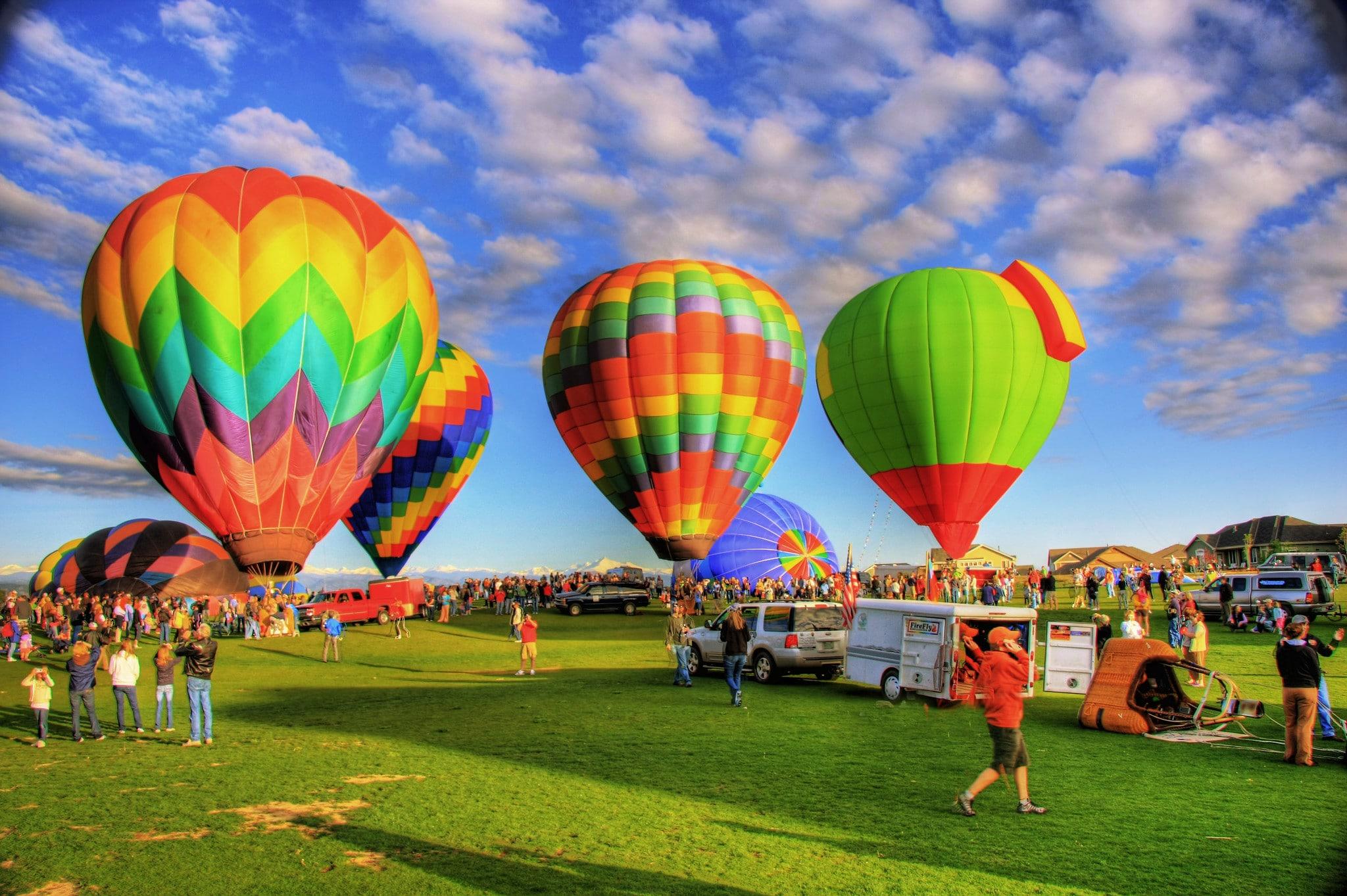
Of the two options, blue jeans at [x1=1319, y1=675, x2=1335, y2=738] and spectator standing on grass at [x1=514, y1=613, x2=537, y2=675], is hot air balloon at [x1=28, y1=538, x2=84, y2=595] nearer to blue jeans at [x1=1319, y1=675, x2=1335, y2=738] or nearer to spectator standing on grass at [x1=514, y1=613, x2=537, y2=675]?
spectator standing on grass at [x1=514, y1=613, x2=537, y2=675]

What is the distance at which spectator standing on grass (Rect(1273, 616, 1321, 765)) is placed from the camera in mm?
9828

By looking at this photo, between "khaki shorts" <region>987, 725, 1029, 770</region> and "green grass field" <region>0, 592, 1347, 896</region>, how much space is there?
0.44m

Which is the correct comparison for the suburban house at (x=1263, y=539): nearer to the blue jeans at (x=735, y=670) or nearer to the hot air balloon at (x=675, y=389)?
the hot air balloon at (x=675, y=389)

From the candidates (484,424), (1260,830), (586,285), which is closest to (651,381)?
(586,285)

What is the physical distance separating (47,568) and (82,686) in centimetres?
3994

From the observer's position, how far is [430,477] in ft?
131

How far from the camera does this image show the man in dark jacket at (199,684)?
37.9 ft

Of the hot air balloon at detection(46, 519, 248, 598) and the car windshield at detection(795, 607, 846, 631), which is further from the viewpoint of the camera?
the hot air balloon at detection(46, 519, 248, 598)

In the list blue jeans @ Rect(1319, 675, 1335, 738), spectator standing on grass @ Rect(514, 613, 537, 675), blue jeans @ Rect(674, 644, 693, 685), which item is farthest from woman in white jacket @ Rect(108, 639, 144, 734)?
blue jeans @ Rect(1319, 675, 1335, 738)

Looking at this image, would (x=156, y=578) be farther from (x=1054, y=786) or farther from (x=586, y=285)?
(x=1054, y=786)

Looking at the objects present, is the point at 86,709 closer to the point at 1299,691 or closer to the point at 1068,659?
the point at 1068,659

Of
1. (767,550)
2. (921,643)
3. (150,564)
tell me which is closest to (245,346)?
(921,643)

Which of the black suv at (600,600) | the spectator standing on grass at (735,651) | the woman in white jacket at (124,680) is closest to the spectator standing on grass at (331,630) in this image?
the woman in white jacket at (124,680)

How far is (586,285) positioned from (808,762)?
2746 centimetres
